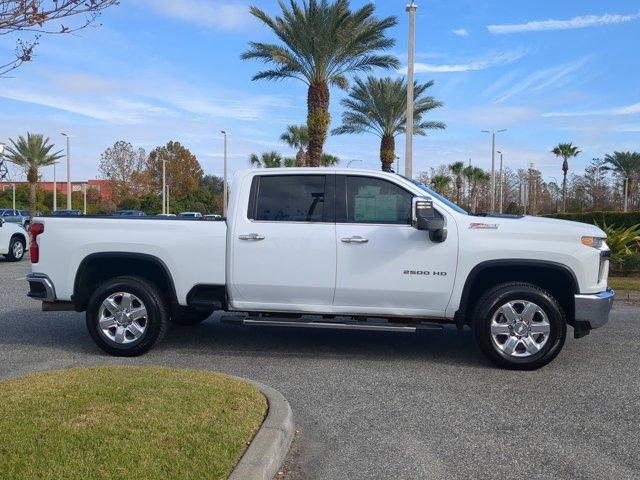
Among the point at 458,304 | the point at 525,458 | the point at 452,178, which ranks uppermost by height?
the point at 452,178

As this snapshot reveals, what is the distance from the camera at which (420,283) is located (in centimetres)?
645

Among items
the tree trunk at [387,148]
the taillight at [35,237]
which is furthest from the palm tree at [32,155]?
the taillight at [35,237]

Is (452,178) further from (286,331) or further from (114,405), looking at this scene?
(114,405)

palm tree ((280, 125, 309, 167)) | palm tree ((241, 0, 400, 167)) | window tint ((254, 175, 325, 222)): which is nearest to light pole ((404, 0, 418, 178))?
palm tree ((241, 0, 400, 167))

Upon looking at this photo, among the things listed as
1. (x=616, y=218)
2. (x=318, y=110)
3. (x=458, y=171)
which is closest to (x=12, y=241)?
(x=318, y=110)

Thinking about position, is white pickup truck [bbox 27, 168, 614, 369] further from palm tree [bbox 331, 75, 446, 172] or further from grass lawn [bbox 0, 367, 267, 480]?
palm tree [bbox 331, 75, 446, 172]

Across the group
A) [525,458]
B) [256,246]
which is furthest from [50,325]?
[525,458]

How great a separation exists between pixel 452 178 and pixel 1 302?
48389mm

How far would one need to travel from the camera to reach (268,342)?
7742 millimetres

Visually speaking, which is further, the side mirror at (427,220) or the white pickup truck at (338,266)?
the white pickup truck at (338,266)

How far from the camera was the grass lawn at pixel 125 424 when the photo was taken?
3736 millimetres

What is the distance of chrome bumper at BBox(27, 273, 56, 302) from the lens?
6.98 m

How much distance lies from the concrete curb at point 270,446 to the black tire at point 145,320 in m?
2.13

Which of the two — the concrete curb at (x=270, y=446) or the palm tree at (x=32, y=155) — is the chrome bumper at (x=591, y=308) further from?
the palm tree at (x=32, y=155)
